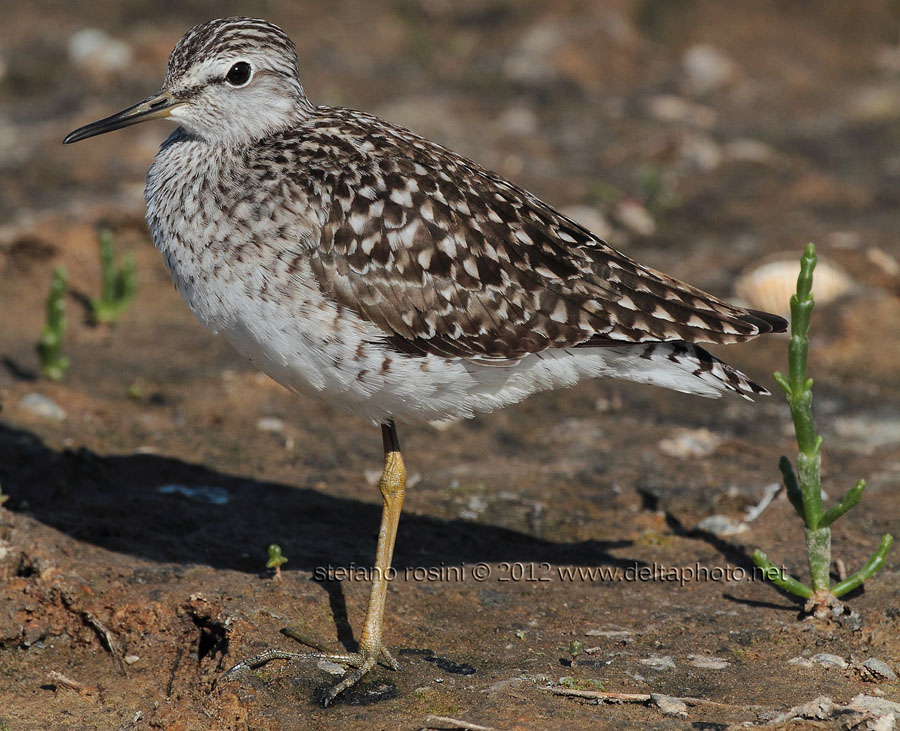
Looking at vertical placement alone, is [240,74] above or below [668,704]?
above

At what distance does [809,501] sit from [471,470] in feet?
8.39

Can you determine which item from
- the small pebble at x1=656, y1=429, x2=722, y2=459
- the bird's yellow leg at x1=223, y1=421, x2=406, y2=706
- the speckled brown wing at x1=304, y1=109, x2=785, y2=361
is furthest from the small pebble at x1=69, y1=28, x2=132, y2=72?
the bird's yellow leg at x1=223, y1=421, x2=406, y2=706

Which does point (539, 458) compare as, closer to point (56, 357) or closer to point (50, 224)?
point (56, 357)

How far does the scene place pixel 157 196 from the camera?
5.72 meters

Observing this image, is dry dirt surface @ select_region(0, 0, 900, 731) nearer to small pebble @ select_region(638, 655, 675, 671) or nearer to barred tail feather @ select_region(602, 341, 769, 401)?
small pebble @ select_region(638, 655, 675, 671)

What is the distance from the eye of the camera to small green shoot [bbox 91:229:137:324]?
29.0 feet

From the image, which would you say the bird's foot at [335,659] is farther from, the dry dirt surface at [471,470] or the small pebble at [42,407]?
the small pebble at [42,407]

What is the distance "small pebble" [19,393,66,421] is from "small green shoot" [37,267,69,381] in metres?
0.34

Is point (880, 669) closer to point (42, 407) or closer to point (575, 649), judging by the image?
point (575, 649)

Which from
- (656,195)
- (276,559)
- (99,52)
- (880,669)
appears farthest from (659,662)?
(99,52)

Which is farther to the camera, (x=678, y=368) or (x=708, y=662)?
(x=678, y=368)

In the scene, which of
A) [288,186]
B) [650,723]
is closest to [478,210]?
[288,186]

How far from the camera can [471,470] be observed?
7418 mm

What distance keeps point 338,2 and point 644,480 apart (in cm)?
1115
